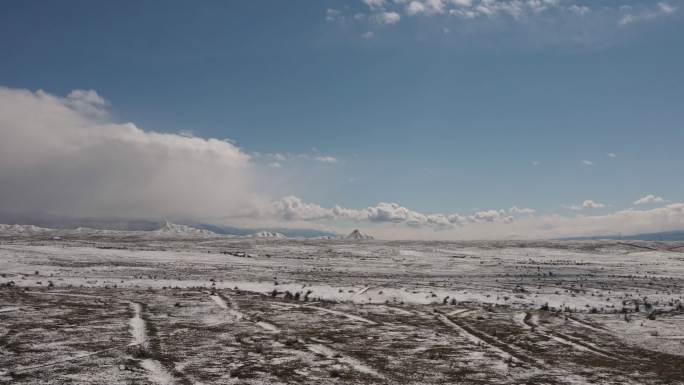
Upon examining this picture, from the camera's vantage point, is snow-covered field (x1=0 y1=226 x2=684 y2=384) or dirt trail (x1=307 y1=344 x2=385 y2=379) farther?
dirt trail (x1=307 y1=344 x2=385 y2=379)

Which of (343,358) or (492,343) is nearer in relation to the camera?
(343,358)

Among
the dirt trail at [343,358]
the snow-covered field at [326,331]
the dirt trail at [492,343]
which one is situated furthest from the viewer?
the dirt trail at [492,343]

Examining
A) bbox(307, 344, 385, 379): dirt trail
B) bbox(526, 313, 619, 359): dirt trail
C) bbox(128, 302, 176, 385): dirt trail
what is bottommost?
bbox(526, 313, 619, 359): dirt trail

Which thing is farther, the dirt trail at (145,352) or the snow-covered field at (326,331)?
the snow-covered field at (326,331)

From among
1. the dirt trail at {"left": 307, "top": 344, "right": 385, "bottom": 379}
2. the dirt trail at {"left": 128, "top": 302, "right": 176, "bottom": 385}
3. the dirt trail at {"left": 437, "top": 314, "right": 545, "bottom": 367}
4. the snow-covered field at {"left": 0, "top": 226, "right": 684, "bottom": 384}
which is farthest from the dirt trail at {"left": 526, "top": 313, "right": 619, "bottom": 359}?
the dirt trail at {"left": 128, "top": 302, "right": 176, "bottom": 385}

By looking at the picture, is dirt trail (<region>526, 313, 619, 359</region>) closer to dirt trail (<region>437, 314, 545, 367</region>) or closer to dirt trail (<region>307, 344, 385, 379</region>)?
dirt trail (<region>437, 314, 545, 367</region>)

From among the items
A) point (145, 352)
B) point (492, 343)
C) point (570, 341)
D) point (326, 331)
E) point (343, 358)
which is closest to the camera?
point (145, 352)

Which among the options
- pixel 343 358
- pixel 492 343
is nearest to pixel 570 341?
pixel 492 343

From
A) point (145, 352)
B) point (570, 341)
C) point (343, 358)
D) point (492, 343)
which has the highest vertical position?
point (145, 352)

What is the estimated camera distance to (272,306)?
93.3 ft

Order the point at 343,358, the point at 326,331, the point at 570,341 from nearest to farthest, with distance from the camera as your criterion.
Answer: the point at 343,358
the point at 570,341
the point at 326,331

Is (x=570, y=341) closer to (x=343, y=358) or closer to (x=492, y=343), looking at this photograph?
(x=492, y=343)

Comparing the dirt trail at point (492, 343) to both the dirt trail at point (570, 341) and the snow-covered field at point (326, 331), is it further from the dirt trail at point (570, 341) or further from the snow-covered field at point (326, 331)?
the dirt trail at point (570, 341)

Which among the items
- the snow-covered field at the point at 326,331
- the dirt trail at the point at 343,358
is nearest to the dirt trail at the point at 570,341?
the snow-covered field at the point at 326,331
